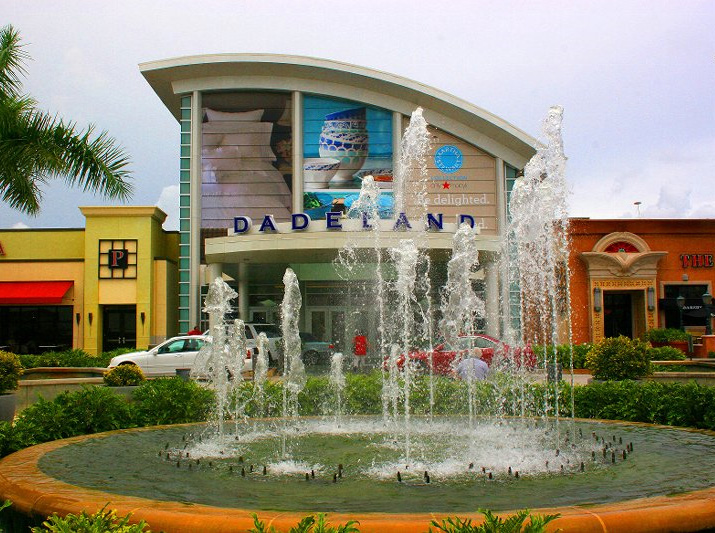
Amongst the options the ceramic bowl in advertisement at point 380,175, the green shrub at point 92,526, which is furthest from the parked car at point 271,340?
the green shrub at point 92,526

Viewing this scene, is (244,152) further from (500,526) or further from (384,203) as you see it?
(500,526)

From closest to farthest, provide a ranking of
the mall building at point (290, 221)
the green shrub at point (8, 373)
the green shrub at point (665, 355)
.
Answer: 1. the green shrub at point (8, 373)
2. the green shrub at point (665, 355)
3. the mall building at point (290, 221)

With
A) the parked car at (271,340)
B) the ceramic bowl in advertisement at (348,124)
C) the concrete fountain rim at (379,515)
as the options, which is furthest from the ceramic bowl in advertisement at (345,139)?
the concrete fountain rim at (379,515)

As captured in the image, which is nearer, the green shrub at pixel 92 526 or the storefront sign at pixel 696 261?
the green shrub at pixel 92 526

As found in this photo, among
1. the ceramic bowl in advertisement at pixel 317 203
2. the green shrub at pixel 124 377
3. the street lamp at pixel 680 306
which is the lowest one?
the green shrub at pixel 124 377

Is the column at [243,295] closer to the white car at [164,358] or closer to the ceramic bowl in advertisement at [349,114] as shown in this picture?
the white car at [164,358]

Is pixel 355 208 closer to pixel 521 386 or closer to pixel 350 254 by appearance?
pixel 350 254

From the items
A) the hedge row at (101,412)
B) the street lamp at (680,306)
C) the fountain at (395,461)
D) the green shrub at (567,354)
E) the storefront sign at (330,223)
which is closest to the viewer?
the fountain at (395,461)

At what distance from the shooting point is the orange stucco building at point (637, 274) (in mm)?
30125

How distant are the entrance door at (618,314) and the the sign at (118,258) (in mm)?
22079

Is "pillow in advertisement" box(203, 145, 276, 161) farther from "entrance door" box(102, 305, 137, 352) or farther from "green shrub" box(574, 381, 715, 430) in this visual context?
"green shrub" box(574, 381, 715, 430)

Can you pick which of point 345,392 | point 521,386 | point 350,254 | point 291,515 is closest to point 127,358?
point 350,254

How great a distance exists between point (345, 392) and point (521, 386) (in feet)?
10.3

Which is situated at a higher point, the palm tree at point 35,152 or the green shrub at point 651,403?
the palm tree at point 35,152
